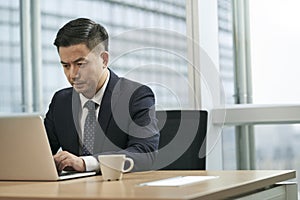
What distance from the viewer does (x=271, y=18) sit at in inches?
157

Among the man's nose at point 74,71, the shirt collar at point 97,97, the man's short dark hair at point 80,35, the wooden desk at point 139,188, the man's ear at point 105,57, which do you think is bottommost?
the wooden desk at point 139,188

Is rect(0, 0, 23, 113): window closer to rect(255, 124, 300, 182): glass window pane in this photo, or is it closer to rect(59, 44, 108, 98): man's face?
rect(59, 44, 108, 98): man's face

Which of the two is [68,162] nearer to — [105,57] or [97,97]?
[97,97]

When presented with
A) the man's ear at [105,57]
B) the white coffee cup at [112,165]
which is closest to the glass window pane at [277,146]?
the man's ear at [105,57]

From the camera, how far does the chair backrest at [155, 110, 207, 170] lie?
2781mm

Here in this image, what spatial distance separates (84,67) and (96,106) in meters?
0.17

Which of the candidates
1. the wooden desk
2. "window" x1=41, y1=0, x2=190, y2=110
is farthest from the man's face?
the wooden desk

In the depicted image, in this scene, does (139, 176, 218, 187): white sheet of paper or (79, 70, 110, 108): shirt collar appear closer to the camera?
(139, 176, 218, 187): white sheet of paper

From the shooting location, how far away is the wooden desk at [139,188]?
1.52m

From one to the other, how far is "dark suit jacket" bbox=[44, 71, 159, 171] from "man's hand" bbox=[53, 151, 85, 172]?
0.24 meters

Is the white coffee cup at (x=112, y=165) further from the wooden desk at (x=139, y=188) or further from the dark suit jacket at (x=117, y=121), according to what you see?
the dark suit jacket at (x=117, y=121)

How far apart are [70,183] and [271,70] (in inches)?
92.8

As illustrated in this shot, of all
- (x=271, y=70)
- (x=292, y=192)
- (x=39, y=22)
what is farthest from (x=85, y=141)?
(x=271, y=70)

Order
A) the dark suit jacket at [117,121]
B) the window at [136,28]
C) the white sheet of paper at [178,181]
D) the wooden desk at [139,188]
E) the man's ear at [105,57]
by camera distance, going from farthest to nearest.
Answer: the window at [136,28], the man's ear at [105,57], the dark suit jacket at [117,121], the white sheet of paper at [178,181], the wooden desk at [139,188]
